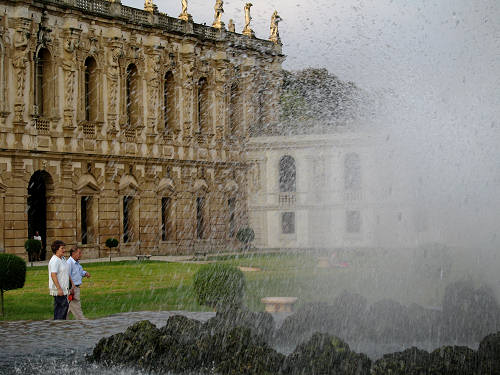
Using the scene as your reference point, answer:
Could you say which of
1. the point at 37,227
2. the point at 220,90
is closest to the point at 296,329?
the point at 37,227

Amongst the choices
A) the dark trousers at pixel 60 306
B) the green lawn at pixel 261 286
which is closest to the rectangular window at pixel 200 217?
the green lawn at pixel 261 286

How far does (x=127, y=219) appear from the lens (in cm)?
4175

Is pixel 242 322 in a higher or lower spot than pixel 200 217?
lower

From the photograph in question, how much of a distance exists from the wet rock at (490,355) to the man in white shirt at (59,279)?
638cm

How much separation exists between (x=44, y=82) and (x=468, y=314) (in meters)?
28.5

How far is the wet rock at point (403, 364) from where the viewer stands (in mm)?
9188

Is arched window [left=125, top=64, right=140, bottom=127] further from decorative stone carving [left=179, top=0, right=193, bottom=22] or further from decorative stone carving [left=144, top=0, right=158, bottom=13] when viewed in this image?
decorative stone carving [left=179, top=0, right=193, bottom=22]

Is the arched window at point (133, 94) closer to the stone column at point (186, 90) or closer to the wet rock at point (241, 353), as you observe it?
the stone column at point (186, 90)

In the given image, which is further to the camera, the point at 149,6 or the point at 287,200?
the point at 287,200

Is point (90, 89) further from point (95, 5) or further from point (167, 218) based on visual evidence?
point (167, 218)

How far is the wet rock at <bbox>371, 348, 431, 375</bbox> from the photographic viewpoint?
9.19 m

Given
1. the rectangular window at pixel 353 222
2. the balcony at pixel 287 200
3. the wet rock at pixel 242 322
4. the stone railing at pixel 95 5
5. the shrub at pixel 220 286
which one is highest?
the stone railing at pixel 95 5

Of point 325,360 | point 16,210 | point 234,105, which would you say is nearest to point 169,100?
point 234,105

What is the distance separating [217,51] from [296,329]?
36.5m
